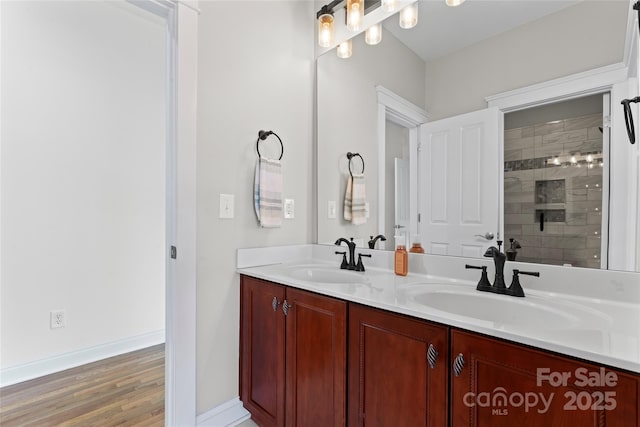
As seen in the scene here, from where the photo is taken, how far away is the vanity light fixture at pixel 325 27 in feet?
6.17

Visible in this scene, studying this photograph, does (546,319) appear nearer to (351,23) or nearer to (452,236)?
(452,236)

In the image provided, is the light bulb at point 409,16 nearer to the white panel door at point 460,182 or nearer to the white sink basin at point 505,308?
the white panel door at point 460,182

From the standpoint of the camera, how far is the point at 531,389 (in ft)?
2.37

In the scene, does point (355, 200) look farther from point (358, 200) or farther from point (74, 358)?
point (74, 358)

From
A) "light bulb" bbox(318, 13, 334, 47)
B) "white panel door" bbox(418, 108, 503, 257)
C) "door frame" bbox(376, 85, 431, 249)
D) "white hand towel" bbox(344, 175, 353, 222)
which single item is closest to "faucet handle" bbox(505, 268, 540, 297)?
"white panel door" bbox(418, 108, 503, 257)

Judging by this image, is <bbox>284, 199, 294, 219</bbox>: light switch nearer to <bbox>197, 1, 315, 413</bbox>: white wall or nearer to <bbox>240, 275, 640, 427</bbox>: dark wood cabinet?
<bbox>197, 1, 315, 413</bbox>: white wall

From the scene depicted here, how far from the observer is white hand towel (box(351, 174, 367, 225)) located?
1.86 m

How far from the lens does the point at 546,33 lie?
4.02 feet

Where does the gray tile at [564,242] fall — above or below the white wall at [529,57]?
below

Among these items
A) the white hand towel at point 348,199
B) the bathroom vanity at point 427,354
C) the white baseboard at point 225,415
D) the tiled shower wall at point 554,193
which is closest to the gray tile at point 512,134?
the tiled shower wall at point 554,193

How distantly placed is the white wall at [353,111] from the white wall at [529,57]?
0.19 meters

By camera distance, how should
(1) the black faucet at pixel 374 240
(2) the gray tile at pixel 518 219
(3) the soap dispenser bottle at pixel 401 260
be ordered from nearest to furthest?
(2) the gray tile at pixel 518 219 → (3) the soap dispenser bottle at pixel 401 260 → (1) the black faucet at pixel 374 240

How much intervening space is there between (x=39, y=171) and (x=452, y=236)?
2.63 m

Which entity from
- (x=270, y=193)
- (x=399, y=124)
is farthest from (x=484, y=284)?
(x=270, y=193)
